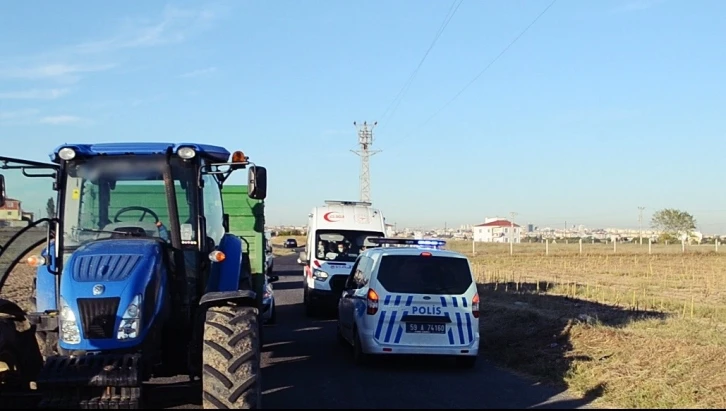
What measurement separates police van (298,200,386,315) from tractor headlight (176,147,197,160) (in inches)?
448

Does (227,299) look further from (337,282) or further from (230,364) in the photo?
(337,282)

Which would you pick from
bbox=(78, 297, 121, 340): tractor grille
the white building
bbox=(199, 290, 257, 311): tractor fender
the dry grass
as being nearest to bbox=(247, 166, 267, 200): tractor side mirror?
bbox=(199, 290, 257, 311): tractor fender

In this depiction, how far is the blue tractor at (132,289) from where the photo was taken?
7348 millimetres

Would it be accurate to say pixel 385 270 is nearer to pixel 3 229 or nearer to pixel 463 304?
pixel 463 304

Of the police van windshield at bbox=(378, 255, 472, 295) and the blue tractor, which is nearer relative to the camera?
the blue tractor

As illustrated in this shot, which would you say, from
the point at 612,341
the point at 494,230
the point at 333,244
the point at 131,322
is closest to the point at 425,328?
the point at 612,341

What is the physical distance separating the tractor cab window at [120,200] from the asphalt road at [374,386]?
1.69 metres

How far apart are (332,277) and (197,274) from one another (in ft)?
37.6

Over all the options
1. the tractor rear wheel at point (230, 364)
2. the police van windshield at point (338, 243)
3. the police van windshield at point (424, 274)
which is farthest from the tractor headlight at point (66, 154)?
the police van windshield at point (338, 243)

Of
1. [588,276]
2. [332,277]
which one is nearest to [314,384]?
[332,277]

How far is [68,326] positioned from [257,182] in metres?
2.38

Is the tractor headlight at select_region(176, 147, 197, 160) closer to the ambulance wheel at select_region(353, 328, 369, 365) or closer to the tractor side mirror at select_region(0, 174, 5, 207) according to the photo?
the tractor side mirror at select_region(0, 174, 5, 207)

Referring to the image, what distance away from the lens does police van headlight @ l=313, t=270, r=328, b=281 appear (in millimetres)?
20359

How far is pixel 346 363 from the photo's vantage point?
Result: 1281 cm
